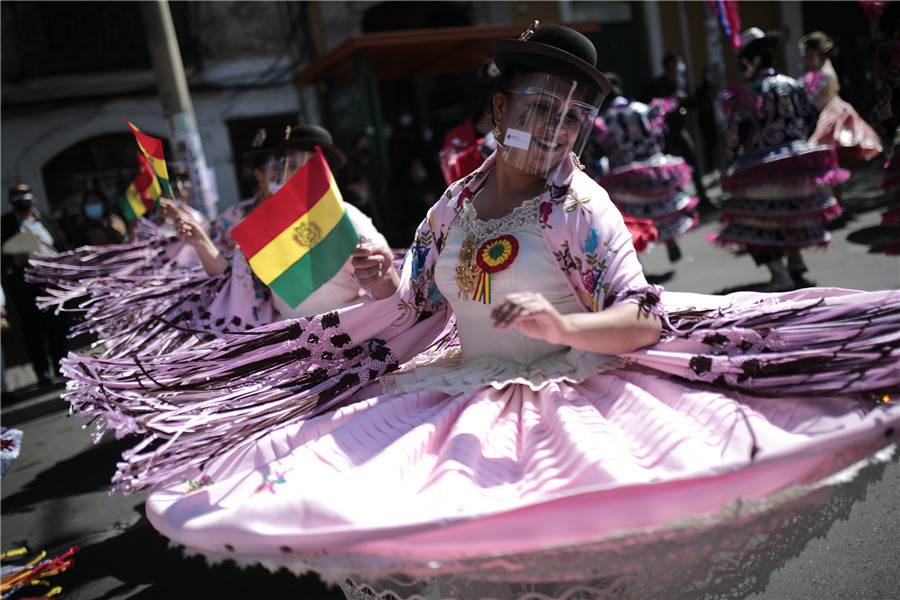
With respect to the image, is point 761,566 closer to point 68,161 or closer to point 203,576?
point 203,576

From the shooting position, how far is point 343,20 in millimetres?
13758

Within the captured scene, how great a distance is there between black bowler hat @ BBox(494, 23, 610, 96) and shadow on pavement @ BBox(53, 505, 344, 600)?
2.10m

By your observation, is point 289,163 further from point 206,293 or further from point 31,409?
point 31,409

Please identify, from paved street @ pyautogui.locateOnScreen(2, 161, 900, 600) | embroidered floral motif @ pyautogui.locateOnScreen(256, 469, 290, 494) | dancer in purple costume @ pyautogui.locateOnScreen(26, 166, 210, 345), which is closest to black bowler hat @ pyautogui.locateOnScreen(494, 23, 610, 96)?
embroidered floral motif @ pyautogui.locateOnScreen(256, 469, 290, 494)

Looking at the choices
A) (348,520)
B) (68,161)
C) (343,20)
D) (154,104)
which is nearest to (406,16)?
(343,20)

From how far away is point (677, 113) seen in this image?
387 inches

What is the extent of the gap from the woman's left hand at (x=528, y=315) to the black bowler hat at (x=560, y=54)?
2.21 feet

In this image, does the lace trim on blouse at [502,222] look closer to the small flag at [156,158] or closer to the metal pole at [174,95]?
the small flag at [156,158]

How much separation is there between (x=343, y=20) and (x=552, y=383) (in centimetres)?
1325

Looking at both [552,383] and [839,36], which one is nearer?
[552,383]

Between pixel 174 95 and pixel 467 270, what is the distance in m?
6.13

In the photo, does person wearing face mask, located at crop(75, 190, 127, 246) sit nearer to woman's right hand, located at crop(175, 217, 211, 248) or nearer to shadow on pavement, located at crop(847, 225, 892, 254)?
woman's right hand, located at crop(175, 217, 211, 248)

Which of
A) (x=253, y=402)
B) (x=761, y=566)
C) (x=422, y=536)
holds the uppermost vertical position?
(x=253, y=402)

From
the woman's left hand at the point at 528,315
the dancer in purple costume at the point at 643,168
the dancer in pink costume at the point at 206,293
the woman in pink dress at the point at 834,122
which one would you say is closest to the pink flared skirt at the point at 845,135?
the woman in pink dress at the point at 834,122
